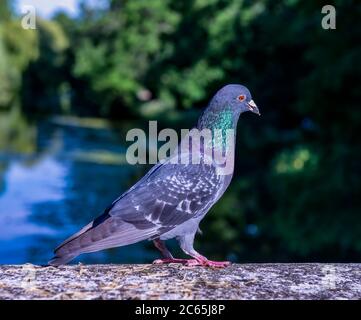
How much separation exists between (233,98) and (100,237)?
114cm

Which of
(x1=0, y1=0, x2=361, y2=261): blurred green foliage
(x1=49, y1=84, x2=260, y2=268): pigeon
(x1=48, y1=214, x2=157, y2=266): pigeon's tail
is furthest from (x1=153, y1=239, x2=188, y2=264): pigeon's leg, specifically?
(x1=0, y1=0, x2=361, y2=261): blurred green foliage

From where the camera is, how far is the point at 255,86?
23.8 meters

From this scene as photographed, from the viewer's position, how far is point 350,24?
1202 cm

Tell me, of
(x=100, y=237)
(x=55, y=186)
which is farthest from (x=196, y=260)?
(x=55, y=186)

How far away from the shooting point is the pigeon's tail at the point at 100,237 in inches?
143

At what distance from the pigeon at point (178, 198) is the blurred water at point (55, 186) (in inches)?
424

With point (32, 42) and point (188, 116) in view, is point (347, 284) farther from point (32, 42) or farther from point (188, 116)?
point (32, 42)

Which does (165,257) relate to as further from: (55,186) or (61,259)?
(55,186)

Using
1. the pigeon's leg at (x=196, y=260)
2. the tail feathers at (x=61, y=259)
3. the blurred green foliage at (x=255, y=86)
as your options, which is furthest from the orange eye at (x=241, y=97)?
the blurred green foliage at (x=255, y=86)

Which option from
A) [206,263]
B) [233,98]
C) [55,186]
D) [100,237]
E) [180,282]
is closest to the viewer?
[180,282]

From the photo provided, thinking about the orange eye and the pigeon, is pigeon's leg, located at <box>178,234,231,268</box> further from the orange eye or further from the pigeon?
the orange eye

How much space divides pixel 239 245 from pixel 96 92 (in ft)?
129

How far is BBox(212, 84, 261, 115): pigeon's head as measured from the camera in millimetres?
4085

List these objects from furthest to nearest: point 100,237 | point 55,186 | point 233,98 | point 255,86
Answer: point 255,86, point 55,186, point 233,98, point 100,237
